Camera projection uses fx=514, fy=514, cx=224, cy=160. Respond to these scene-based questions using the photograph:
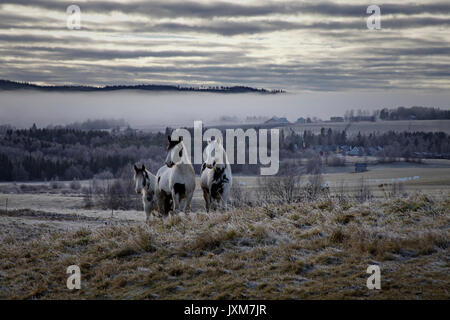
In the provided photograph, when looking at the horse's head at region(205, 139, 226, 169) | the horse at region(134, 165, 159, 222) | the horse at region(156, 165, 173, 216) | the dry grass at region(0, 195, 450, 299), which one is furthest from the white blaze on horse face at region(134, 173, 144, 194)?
the dry grass at region(0, 195, 450, 299)

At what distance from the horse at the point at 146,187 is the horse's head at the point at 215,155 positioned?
513 cm

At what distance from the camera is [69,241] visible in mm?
14109

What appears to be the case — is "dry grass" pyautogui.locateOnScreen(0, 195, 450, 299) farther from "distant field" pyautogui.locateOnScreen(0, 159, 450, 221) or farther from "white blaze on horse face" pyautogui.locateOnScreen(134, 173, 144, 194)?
"distant field" pyautogui.locateOnScreen(0, 159, 450, 221)

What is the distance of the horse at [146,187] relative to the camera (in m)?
21.8

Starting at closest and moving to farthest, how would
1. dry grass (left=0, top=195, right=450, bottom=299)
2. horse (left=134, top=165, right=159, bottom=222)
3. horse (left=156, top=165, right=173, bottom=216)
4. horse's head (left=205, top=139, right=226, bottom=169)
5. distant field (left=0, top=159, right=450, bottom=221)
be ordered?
dry grass (left=0, top=195, right=450, bottom=299) → horse's head (left=205, top=139, right=226, bottom=169) → horse (left=156, top=165, right=173, bottom=216) → horse (left=134, top=165, right=159, bottom=222) → distant field (left=0, top=159, right=450, bottom=221)

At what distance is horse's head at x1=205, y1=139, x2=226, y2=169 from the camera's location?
17016mm

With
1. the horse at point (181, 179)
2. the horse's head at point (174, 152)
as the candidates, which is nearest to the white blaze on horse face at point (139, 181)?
the horse at point (181, 179)

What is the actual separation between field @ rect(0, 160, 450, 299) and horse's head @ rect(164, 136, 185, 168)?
2.86 metres

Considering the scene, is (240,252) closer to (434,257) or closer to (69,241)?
(434,257)

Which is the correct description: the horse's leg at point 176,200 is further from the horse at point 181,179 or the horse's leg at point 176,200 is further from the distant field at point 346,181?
the distant field at point 346,181

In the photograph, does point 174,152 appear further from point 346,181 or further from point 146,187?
point 346,181
